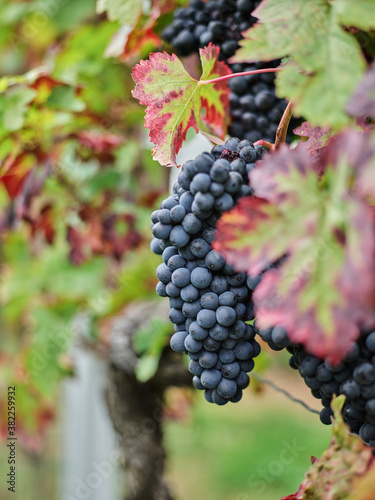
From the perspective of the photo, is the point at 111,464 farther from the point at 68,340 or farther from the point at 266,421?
the point at 266,421

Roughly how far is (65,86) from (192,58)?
0.32 metres

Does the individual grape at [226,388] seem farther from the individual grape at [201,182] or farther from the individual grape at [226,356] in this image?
the individual grape at [201,182]

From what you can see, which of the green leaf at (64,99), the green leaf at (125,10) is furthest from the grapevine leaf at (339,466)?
the green leaf at (64,99)

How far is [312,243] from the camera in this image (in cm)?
33

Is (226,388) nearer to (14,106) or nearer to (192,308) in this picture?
(192,308)

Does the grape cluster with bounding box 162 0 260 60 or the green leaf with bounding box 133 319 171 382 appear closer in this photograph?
the grape cluster with bounding box 162 0 260 60

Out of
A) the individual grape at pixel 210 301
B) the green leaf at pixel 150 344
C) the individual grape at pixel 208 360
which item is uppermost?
the individual grape at pixel 210 301

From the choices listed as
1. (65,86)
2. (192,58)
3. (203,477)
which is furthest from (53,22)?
(203,477)

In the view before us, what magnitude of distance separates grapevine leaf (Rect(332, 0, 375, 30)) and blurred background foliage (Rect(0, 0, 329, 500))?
0.51m

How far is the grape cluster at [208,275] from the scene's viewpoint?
0.46 m

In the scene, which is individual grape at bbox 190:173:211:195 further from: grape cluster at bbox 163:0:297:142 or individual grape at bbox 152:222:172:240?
grape cluster at bbox 163:0:297:142

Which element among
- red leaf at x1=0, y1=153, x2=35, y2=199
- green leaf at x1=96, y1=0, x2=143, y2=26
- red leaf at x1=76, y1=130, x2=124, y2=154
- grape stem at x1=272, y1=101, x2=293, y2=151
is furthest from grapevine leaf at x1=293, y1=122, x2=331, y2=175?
red leaf at x1=76, y1=130, x2=124, y2=154

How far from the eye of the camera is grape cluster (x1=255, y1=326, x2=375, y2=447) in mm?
425

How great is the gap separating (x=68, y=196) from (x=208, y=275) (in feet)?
3.23
